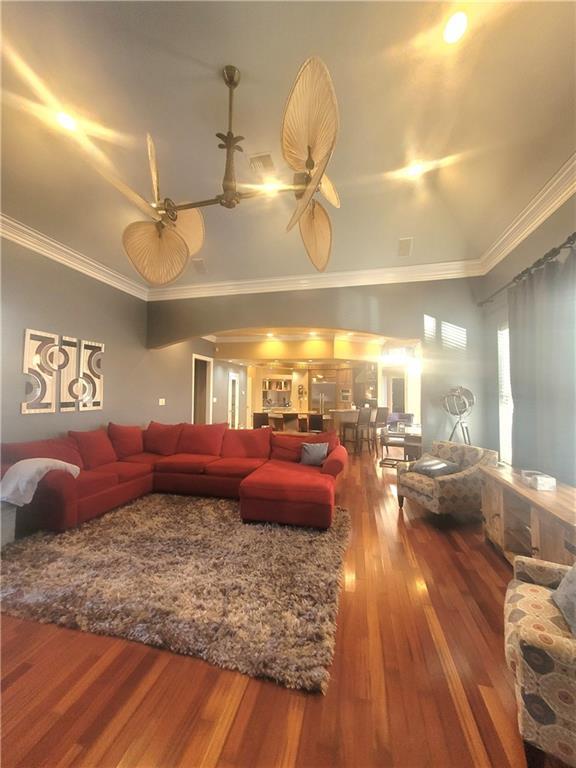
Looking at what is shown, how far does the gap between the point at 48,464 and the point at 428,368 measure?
14.8 feet

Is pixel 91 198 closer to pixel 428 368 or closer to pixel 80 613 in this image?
pixel 80 613

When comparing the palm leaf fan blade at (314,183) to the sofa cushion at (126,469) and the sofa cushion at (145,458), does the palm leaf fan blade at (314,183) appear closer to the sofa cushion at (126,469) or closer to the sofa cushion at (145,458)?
the sofa cushion at (126,469)

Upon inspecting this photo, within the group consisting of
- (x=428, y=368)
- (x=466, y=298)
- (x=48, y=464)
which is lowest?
(x=48, y=464)

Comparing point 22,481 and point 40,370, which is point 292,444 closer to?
point 22,481

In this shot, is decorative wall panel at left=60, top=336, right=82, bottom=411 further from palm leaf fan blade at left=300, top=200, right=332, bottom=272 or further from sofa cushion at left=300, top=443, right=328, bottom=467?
palm leaf fan blade at left=300, top=200, right=332, bottom=272

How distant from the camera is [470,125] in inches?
72.2

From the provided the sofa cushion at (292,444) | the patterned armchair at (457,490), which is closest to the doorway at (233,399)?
the sofa cushion at (292,444)

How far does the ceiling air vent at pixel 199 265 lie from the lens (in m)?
3.88

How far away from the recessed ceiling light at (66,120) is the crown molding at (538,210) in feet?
11.0

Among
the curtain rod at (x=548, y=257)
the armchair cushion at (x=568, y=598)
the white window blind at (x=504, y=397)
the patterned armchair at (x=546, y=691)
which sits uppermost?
the curtain rod at (x=548, y=257)

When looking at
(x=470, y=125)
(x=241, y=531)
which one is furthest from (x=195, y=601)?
(x=470, y=125)

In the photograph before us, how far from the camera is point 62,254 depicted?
12.0 ft

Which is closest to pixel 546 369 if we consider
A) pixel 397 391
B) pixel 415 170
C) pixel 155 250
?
pixel 415 170

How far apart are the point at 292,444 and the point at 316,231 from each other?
3.04 meters
